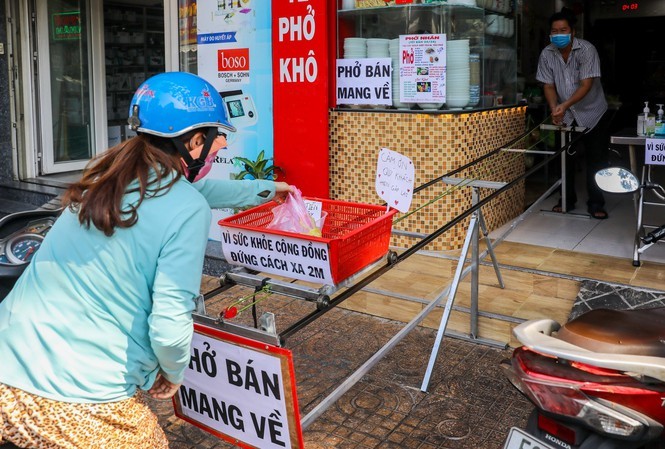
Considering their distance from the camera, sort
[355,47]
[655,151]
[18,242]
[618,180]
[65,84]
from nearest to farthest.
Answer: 1. [18,242]
2. [618,180]
3. [655,151]
4. [355,47]
5. [65,84]

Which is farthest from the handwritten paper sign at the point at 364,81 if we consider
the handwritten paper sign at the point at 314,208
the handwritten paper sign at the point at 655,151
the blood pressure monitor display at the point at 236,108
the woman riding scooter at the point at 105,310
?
the woman riding scooter at the point at 105,310

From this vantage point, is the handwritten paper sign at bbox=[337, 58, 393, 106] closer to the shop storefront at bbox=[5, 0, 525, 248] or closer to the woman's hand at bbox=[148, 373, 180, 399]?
the shop storefront at bbox=[5, 0, 525, 248]

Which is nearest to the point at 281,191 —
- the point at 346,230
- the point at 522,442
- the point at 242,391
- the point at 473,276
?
the point at 346,230

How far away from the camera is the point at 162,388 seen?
2.32m

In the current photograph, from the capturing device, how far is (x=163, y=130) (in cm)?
229

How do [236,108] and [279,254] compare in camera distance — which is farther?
[236,108]

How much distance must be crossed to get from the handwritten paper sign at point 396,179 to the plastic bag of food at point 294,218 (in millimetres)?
385

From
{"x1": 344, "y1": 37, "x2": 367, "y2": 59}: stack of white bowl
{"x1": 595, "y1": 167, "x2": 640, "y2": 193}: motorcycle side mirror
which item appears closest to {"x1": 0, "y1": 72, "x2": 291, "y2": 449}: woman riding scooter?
{"x1": 595, "y1": 167, "x2": 640, "y2": 193}: motorcycle side mirror

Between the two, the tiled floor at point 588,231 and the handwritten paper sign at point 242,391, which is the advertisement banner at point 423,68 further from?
the handwritten paper sign at point 242,391

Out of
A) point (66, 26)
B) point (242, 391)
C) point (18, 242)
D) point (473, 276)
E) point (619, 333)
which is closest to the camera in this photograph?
point (619, 333)

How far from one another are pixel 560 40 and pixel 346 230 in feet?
13.3

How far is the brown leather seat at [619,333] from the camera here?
221 cm

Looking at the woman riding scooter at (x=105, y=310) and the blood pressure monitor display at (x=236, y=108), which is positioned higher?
the blood pressure monitor display at (x=236, y=108)

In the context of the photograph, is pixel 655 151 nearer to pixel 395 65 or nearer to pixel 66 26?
pixel 395 65
